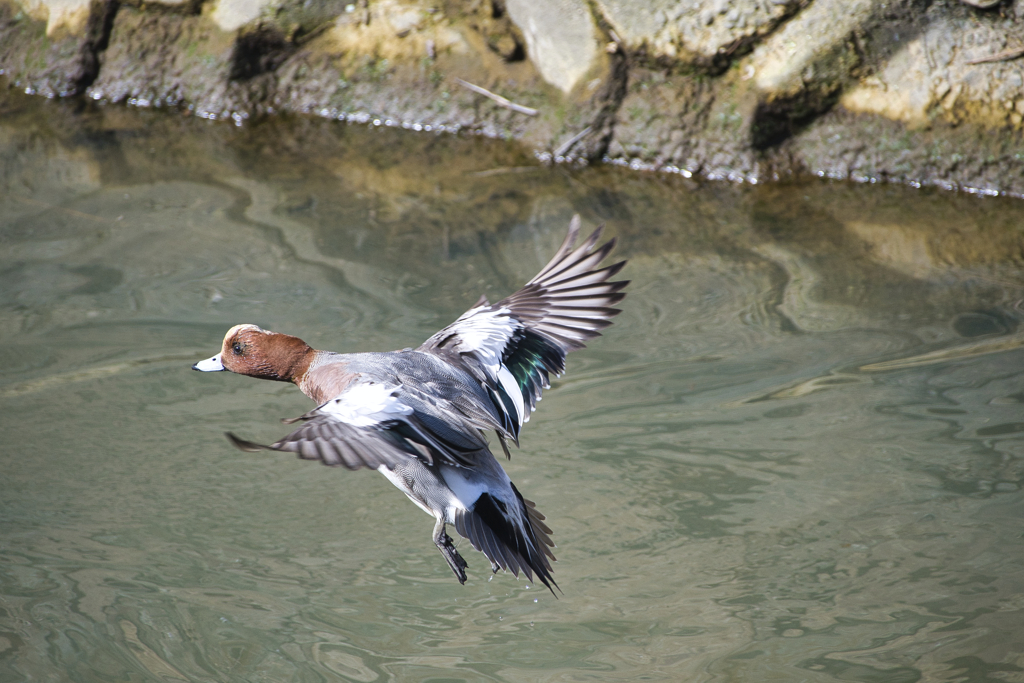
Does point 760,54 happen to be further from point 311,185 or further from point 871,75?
point 311,185

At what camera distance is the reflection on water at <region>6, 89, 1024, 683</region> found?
9.45ft

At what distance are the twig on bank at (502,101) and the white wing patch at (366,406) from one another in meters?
4.12

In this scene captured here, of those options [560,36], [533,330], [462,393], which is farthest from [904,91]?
[462,393]

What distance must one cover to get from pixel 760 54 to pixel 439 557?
4120 millimetres

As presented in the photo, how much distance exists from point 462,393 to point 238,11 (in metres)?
4.85

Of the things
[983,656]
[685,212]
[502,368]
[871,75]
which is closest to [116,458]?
[502,368]

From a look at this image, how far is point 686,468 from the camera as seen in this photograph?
357 centimetres

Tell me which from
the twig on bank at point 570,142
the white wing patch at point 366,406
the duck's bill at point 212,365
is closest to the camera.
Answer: the white wing patch at point 366,406

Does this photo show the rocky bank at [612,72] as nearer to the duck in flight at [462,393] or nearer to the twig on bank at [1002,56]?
the twig on bank at [1002,56]

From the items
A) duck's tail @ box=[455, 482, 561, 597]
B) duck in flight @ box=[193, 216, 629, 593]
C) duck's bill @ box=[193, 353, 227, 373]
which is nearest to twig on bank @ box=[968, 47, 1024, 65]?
duck in flight @ box=[193, 216, 629, 593]

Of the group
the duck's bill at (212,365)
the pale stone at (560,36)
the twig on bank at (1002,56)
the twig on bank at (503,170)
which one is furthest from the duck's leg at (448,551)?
the twig on bank at (1002,56)

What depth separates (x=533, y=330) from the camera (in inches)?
127

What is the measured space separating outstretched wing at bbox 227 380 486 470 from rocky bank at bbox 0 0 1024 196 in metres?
3.88

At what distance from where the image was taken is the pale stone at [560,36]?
6.11 metres
